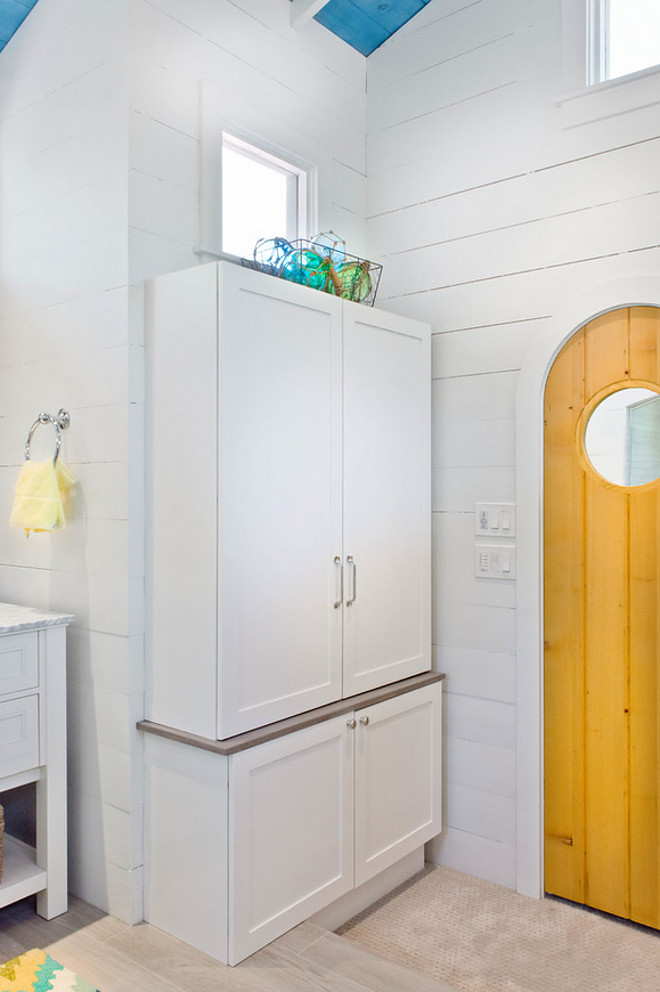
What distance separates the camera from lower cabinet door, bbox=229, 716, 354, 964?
1.93m

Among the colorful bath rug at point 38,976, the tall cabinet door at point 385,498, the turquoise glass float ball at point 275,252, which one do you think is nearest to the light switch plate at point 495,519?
the tall cabinet door at point 385,498

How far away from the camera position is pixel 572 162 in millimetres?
2416

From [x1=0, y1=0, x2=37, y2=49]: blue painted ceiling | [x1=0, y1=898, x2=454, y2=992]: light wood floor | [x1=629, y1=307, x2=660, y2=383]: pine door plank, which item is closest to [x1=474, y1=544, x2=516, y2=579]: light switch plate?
[x1=629, y1=307, x2=660, y2=383]: pine door plank

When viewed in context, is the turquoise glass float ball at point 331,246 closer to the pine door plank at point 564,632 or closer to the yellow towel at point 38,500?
the pine door plank at point 564,632

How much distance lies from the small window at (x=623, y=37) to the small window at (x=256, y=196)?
1008 millimetres

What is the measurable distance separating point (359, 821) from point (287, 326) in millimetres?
1464

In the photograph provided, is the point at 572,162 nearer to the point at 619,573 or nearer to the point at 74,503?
the point at 619,573

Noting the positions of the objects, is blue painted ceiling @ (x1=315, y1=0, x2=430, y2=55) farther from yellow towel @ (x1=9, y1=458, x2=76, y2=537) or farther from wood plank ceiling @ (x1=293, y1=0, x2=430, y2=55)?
yellow towel @ (x1=9, y1=458, x2=76, y2=537)

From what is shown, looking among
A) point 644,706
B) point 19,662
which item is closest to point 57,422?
point 19,662

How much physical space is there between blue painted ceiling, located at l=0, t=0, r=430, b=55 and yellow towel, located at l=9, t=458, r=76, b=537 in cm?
145

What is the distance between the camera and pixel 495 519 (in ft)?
8.43

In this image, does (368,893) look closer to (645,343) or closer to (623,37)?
(645,343)

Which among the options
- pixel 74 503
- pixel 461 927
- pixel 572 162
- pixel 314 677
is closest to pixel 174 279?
pixel 74 503

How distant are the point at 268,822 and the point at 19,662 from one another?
79cm
